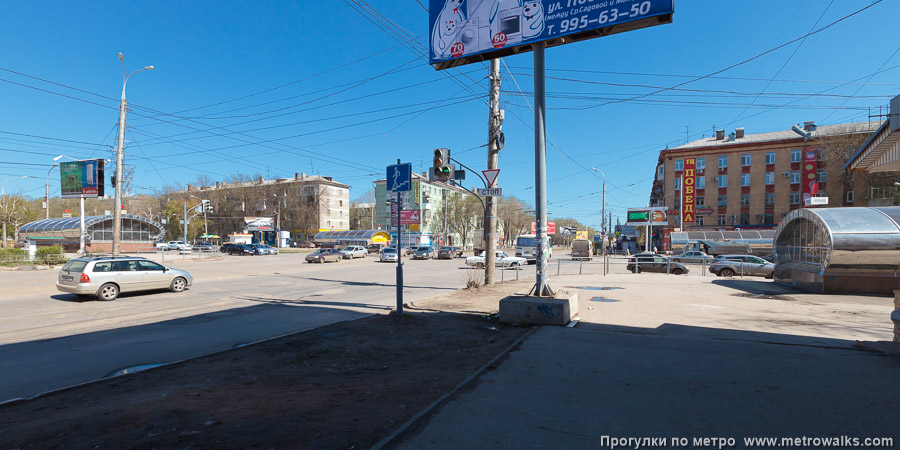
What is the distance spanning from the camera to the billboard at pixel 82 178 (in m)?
33.7

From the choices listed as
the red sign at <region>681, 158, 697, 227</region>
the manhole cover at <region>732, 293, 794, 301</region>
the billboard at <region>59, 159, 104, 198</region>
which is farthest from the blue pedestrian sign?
the red sign at <region>681, 158, 697, 227</region>

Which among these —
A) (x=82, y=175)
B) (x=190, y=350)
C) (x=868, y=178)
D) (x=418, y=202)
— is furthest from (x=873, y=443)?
(x=418, y=202)

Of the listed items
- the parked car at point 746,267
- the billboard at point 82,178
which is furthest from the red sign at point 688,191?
the billboard at point 82,178

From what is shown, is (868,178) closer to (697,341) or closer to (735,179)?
(735,179)

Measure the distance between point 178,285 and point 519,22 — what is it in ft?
49.6

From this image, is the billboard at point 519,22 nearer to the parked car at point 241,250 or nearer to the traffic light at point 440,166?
the traffic light at point 440,166

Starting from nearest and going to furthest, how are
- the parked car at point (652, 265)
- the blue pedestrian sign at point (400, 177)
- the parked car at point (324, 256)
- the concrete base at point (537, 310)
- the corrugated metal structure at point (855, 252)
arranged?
the concrete base at point (537, 310) → the blue pedestrian sign at point (400, 177) → the corrugated metal structure at point (855, 252) → the parked car at point (652, 265) → the parked car at point (324, 256)

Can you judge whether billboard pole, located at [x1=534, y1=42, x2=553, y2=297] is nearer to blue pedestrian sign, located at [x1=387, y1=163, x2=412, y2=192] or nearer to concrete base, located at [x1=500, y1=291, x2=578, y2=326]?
concrete base, located at [x1=500, y1=291, x2=578, y2=326]

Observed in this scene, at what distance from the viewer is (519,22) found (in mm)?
9266

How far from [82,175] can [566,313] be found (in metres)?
41.5

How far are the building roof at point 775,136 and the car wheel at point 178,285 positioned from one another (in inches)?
2724

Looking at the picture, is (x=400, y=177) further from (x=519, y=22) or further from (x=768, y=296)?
(x=768, y=296)

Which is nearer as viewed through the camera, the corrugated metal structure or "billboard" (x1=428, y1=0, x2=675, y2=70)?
"billboard" (x1=428, y1=0, x2=675, y2=70)

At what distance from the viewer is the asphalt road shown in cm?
628
